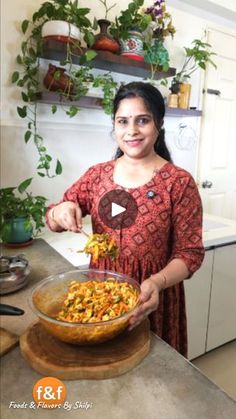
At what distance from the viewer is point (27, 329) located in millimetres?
656

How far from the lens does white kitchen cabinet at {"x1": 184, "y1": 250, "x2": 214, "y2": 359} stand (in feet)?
5.26

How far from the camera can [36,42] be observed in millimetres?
1482

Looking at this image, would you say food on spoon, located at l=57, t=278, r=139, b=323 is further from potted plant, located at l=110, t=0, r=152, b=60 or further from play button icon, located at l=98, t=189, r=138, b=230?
potted plant, located at l=110, t=0, r=152, b=60

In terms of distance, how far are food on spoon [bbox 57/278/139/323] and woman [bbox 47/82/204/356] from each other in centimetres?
19

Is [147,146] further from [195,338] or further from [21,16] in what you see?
[195,338]

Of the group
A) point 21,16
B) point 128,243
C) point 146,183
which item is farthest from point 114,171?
point 21,16

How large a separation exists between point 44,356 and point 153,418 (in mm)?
228

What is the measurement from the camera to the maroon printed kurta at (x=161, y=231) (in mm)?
900

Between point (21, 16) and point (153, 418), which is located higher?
point (21, 16)

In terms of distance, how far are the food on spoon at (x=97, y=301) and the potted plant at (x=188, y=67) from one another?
1.62 metres

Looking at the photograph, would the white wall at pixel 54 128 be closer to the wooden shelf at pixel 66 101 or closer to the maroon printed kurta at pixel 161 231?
the wooden shelf at pixel 66 101

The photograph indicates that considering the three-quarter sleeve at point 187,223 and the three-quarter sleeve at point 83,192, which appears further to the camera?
the three-quarter sleeve at point 83,192

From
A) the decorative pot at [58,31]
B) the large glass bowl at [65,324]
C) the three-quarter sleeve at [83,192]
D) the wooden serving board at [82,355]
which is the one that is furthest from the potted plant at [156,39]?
the wooden serving board at [82,355]

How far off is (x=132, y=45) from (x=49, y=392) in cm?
167
